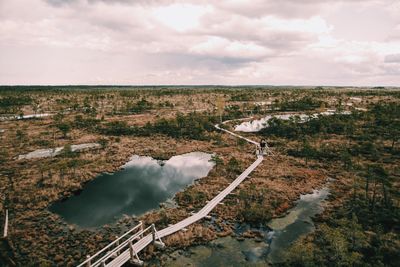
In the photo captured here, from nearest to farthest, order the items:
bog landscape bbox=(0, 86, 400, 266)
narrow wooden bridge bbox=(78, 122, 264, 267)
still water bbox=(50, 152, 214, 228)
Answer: narrow wooden bridge bbox=(78, 122, 264, 267) < bog landscape bbox=(0, 86, 400, 266) < still water bbox=(50, 152, 214, 228)

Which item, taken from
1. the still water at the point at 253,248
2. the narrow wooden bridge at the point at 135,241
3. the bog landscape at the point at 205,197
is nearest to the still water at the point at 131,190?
the bog landscape at the point at 205,197

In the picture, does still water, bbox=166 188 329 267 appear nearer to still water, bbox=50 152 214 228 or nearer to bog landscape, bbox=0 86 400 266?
bog landscape, bbox=0 86 400 266

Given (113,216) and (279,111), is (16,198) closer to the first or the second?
(113,216)

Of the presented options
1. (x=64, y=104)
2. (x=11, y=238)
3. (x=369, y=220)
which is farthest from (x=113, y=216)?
(x=64, y=104)

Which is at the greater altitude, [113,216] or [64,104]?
[64,104]

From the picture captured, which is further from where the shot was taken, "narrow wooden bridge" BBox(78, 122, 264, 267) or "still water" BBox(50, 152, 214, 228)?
"still water" BBox(50, 152, 214, 228)

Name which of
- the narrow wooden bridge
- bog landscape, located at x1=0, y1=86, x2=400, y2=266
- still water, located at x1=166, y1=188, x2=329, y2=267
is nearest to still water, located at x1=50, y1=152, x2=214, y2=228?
bog landscape, located at x1=0, y1=86, x2=400, y2=266

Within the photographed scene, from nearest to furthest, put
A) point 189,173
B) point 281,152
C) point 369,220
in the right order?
point 369,220, point 189,173, point 281,152
